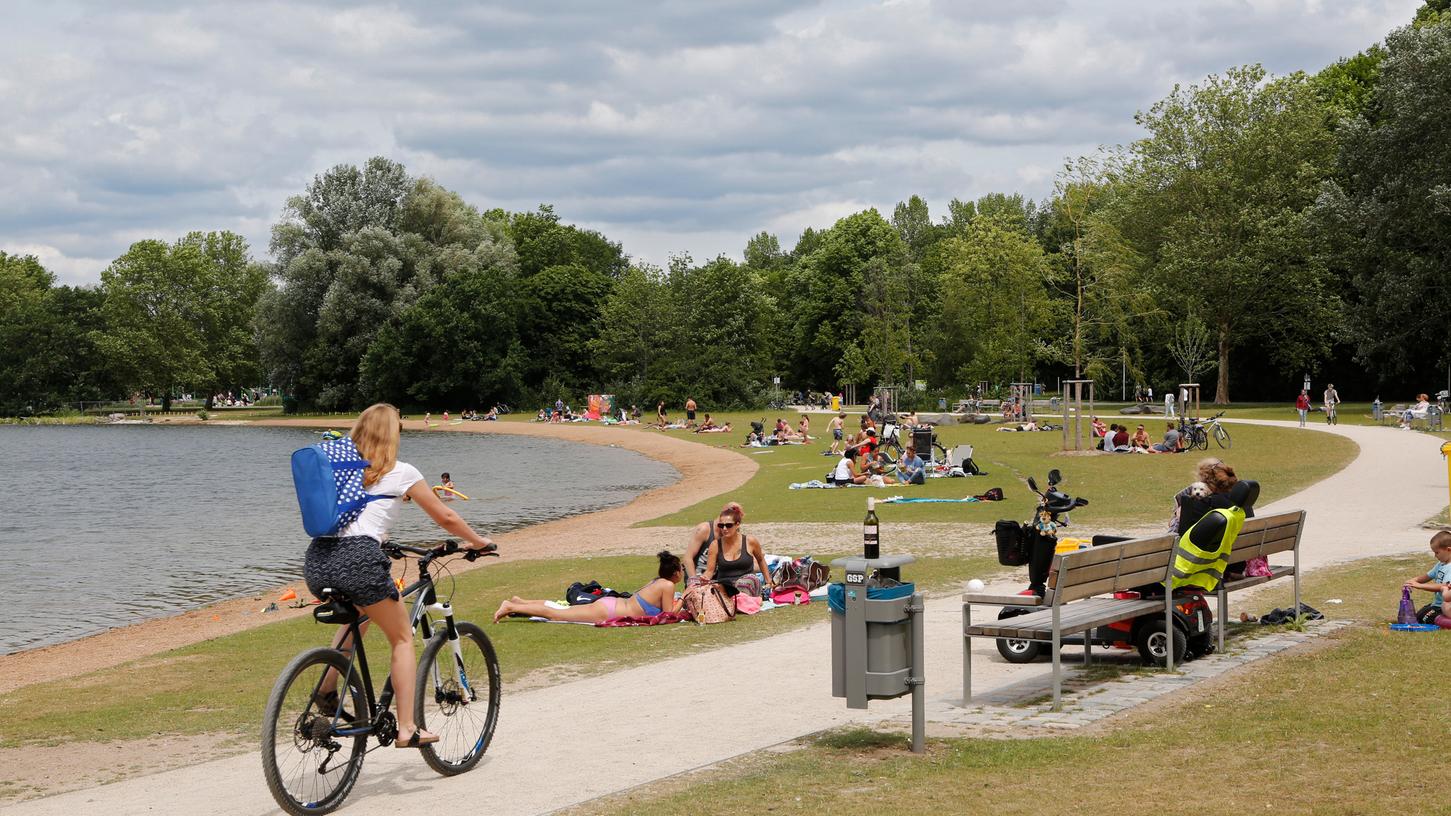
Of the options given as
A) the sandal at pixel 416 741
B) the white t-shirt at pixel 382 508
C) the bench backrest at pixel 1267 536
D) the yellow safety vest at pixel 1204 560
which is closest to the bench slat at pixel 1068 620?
the yellow safety vest at pixel 1204 560

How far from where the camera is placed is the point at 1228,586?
34.2 ft

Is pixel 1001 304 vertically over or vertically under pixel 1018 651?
over

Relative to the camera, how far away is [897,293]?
3118 inches

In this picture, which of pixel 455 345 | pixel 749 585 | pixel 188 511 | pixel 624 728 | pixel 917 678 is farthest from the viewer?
pixel 455 345

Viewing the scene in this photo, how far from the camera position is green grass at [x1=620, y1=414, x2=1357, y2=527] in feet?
78.4

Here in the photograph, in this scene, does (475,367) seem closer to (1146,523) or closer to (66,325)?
(66,325)

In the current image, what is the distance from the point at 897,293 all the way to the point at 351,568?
74120mm

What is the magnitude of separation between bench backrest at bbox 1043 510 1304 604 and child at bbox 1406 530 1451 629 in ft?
4.70

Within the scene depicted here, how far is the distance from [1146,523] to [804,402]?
231ft

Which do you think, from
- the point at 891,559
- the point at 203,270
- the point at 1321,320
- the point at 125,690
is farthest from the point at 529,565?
the point at 203,270

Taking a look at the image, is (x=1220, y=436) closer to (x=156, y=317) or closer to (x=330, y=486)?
(x=330, y=486)

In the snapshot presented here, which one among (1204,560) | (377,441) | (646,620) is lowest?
(646,620)

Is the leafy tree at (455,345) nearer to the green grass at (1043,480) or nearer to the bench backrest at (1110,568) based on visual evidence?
the green grass at (1043,480)

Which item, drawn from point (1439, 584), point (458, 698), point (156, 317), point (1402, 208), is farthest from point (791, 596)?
point (156, 317)
